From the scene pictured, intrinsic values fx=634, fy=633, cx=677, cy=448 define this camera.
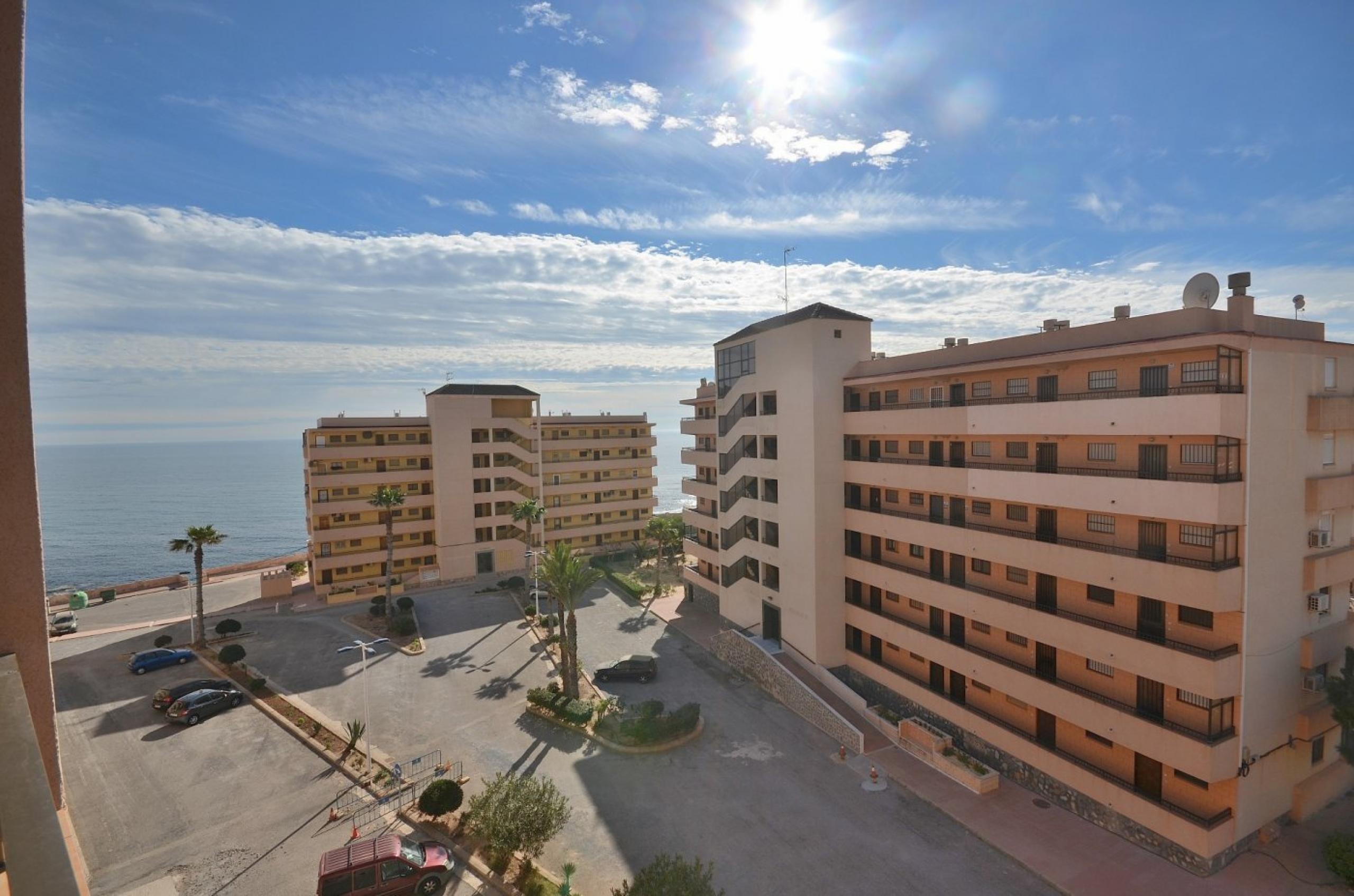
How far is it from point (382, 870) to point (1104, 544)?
99.6ft

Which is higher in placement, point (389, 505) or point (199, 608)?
point (389, 505)

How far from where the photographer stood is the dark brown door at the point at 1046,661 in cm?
2862

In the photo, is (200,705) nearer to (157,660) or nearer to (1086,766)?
(157,660)

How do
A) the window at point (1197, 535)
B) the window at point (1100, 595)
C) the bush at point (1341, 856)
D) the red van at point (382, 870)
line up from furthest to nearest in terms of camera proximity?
the window at point (1100, 595), the window at point (1197, 535), the bush at point (1341, 856), the red van at point (382, 870)

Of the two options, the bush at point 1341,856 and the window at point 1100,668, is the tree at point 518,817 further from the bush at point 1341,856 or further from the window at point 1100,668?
the bush at point 1341,856

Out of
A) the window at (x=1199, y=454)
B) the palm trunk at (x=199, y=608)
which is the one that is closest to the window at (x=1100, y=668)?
the window at (x=1199, y=454)

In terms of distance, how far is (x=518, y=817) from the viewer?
22703 millimetres

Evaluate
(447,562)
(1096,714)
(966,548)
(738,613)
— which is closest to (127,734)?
(447,562)

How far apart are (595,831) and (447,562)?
143 ft

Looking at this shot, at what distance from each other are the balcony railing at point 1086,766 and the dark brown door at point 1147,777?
21 cm

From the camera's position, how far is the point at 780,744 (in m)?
33.2

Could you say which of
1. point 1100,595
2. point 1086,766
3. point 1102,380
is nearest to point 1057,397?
point 1102,380

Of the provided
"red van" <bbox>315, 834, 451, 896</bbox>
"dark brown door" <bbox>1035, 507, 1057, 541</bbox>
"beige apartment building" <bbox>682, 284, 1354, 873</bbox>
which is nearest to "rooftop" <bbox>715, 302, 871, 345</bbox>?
"beige apartment building" <bbox>682, 284, 1354, 873</bbox>

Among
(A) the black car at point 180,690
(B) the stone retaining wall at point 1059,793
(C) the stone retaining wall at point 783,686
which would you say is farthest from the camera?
(A) the black car at point 180,690
